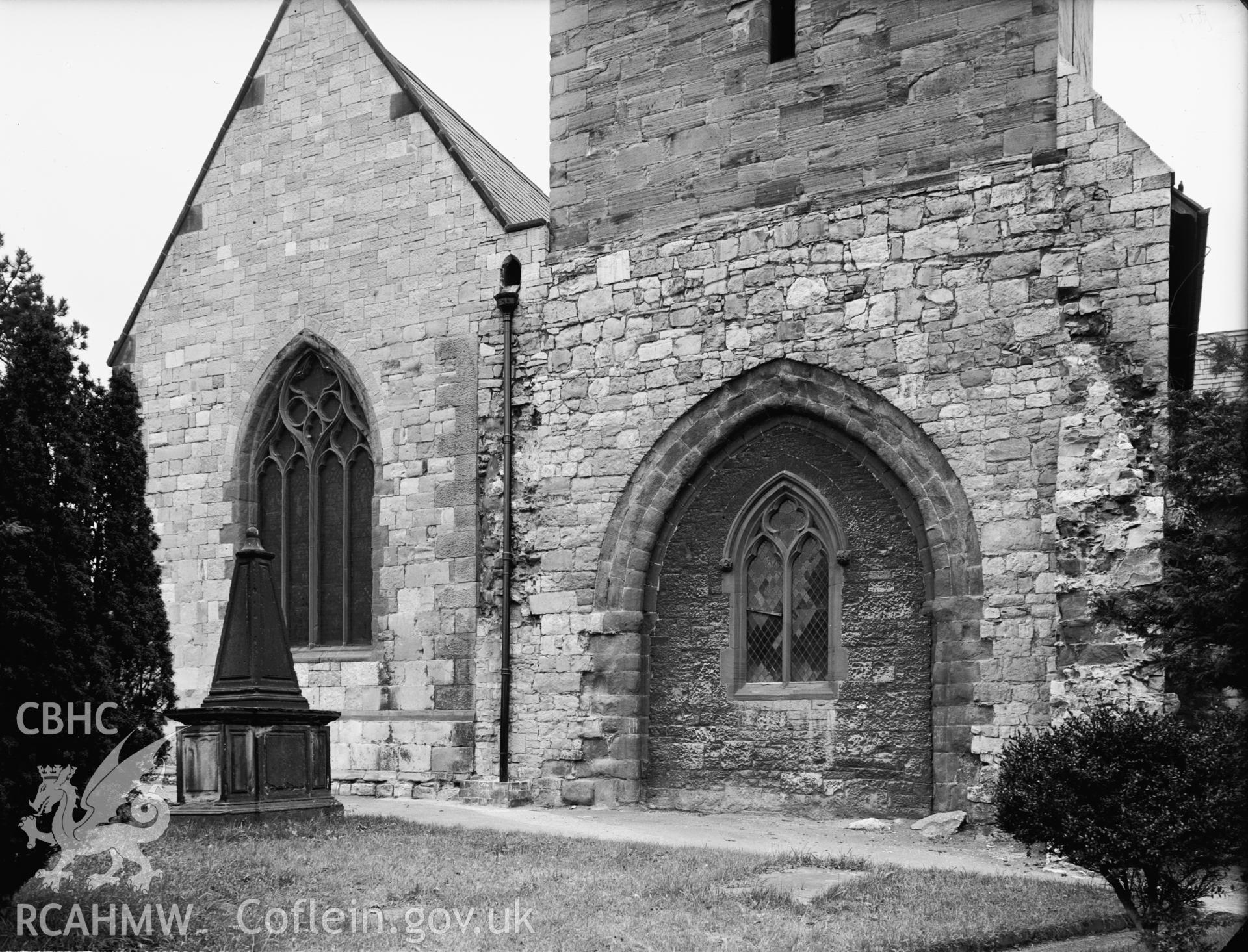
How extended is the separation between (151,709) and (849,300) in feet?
26.3

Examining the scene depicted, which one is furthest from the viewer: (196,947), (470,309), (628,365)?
(470,309)

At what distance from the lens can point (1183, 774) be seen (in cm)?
764

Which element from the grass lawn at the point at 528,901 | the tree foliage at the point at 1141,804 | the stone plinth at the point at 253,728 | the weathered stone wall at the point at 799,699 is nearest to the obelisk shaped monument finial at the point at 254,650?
the stone plinth at the point at 253,728

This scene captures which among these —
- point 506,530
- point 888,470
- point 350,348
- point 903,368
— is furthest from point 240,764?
point 903,368

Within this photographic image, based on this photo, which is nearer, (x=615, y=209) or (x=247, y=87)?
(x=615, y=209)

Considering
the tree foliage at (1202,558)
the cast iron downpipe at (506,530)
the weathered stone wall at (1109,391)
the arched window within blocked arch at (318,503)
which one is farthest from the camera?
the arched window within blocked arch at (318,503)

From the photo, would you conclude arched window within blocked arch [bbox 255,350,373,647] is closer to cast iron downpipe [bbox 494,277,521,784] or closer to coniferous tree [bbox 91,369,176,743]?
cast iron downpipe [bbox 494,277,521,784]

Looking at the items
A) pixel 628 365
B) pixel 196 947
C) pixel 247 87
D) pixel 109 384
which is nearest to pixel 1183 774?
pixel 196 947

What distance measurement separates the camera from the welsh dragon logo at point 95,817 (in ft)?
22.9

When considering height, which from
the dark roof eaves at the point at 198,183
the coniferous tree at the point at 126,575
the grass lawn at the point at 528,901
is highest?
the dark roof eaves at the point at 198,183

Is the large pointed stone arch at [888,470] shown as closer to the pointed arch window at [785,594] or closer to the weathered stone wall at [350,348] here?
the pointed arch window at [785,594]

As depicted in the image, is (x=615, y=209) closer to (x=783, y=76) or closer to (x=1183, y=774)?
(x=783, y=76)

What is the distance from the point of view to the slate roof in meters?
16.1

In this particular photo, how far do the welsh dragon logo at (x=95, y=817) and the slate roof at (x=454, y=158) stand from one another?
28.9 feet
